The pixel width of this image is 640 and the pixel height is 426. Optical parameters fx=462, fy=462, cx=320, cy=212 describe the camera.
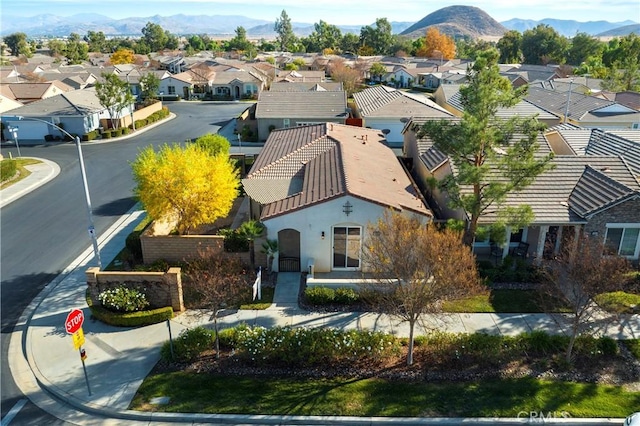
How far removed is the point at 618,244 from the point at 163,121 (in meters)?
51.5

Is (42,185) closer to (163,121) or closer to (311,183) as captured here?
(311,183)

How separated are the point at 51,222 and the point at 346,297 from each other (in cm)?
1878

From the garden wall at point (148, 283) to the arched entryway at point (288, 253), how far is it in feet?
16.0

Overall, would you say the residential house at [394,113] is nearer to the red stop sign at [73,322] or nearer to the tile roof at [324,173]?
the tile roof at [324,173]

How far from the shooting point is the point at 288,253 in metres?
21.2

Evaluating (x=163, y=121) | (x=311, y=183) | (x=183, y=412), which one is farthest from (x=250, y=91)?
(x=183, y=412)

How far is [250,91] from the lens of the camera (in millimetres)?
78688

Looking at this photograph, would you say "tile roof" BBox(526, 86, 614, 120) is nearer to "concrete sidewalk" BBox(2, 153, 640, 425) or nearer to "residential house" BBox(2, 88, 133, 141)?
"concrete sidewalk" BBox(2, 153, 640, 425)

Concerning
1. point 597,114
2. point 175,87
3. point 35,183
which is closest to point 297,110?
point 35,183

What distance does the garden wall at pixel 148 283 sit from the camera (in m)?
17.8

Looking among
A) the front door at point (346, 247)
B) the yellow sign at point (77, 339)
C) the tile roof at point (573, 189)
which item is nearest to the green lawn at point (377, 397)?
the yellow sign at point (77, 339)

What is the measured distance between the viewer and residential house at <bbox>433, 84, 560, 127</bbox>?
3977cm

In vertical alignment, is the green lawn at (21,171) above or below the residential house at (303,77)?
below

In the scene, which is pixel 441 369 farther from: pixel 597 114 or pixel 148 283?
pixel 597 114
